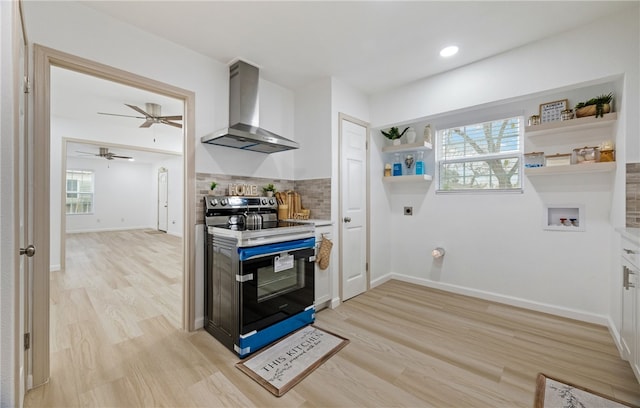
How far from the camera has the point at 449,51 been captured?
8.61 ft

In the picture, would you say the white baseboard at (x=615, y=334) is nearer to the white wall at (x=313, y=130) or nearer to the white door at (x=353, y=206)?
the white door at (x=353, y=206)

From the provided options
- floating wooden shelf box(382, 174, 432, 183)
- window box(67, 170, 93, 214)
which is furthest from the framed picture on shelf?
window box(67, 170, 93, 214)

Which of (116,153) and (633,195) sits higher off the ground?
(116,153)

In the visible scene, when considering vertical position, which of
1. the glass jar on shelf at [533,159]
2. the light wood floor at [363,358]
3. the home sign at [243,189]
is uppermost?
the glass jar on shelf at [533,159]

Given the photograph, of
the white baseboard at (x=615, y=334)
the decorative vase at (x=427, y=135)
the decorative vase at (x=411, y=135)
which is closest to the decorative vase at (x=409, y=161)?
the decorative vase at (x=411, y=135)

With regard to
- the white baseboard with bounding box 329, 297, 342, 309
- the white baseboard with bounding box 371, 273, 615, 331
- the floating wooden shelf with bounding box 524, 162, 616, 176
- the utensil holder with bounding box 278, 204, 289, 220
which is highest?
the floating wooden shelf with bounding box 524, 162, 616, 176

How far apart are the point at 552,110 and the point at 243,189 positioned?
130 inches

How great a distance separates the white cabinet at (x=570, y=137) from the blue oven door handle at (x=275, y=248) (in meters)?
2.39

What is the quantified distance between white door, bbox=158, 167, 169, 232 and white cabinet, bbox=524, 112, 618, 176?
952 centimetres

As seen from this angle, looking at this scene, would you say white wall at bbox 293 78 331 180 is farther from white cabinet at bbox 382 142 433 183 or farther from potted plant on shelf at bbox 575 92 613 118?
potted plant on shelf at bbox 575 92 613 118

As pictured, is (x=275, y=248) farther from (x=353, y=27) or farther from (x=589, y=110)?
(x=589, y=110)

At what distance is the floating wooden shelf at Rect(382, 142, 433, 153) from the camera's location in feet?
11.2

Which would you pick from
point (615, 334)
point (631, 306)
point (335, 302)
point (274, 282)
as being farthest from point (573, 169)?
point (274, 282)

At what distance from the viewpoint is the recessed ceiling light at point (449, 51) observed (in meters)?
2.56
